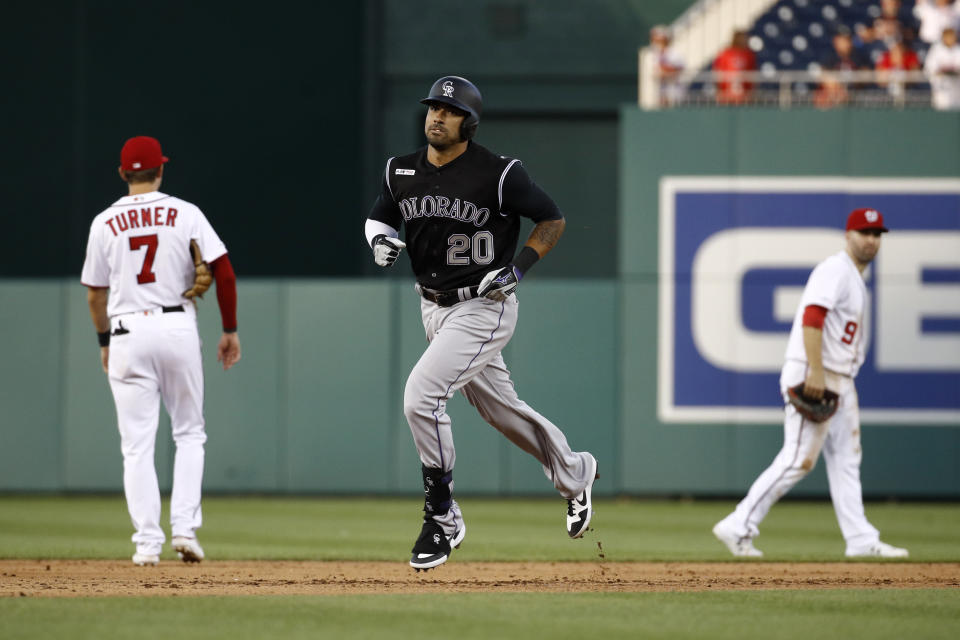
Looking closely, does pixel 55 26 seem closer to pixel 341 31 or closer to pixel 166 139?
pixel 166 139

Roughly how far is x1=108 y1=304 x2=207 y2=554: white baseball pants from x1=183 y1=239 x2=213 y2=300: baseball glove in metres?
0.13

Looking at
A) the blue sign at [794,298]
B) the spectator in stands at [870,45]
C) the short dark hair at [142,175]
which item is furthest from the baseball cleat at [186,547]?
the spectator in stands at [870,45]

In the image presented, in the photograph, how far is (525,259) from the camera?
240 inches

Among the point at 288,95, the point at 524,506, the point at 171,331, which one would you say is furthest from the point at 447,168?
the point at 288,95

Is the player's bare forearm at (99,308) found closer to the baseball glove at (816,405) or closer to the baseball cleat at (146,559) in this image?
the baseball cleat at (146,559)

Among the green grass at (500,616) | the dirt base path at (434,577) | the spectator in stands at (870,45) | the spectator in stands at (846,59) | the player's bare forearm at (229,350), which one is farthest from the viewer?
the spectator in stands at (870,45)

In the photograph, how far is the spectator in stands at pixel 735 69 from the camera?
43.6 ft

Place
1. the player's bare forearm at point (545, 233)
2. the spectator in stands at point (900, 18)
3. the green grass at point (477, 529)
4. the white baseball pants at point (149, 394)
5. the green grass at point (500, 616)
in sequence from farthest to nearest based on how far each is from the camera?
the spectator in stands at point (900, 18) → the green grass at point (477, 529) → the white baseball pants at point (149, 394) → the player's bare forearm at point (545, 233) → the green grass at point (500, 616)

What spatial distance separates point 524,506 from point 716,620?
740cm

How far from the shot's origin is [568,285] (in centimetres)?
1307

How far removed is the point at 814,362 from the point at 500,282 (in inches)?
103

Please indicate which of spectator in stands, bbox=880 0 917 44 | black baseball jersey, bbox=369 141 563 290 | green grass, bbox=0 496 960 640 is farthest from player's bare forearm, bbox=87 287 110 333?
spectator in stands, bbox=880 0 917 44

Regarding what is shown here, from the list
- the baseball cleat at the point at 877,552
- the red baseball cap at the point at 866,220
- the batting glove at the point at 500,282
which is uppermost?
the red baseball cap at the point at 866,220

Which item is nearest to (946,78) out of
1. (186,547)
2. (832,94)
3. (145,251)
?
(832,94)
